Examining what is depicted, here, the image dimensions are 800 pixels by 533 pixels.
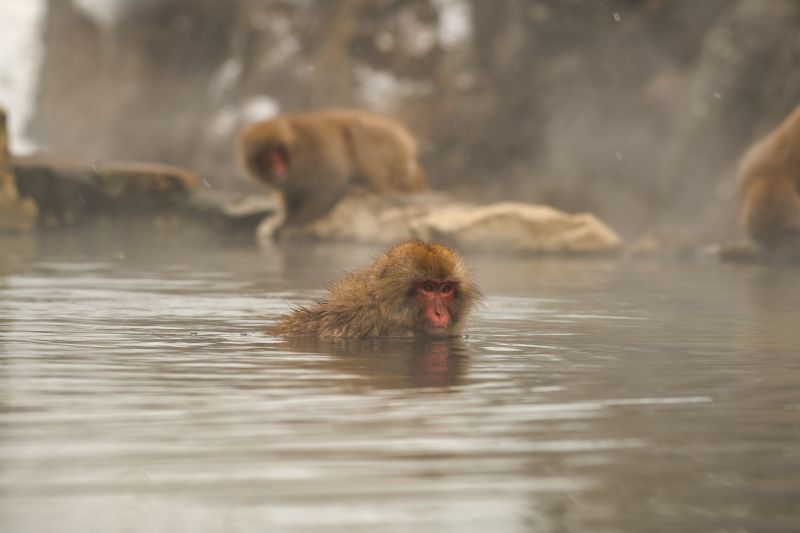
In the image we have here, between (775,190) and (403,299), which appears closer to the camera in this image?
(403,299)

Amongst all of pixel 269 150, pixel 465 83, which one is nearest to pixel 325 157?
pixel 269 150

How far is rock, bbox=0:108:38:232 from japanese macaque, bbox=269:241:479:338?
13.3m

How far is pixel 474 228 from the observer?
15.7 m

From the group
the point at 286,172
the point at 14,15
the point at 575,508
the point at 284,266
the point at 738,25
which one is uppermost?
the point at 14,15

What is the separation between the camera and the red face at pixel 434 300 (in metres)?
6.16

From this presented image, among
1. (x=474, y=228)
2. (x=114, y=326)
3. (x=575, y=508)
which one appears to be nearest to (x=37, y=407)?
(x=575, y=508)

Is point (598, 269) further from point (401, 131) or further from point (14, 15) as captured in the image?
point (14, 15)

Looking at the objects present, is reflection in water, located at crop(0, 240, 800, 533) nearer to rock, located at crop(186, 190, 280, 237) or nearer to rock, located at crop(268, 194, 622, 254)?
rock, located at crop(268, 194, 622, 254)

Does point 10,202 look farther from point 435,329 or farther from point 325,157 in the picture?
point 435,329

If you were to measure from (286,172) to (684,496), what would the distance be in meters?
14.8

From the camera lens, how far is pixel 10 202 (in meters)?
19.6

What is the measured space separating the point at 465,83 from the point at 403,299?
15.6m

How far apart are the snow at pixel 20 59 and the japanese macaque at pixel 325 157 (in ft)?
41.9

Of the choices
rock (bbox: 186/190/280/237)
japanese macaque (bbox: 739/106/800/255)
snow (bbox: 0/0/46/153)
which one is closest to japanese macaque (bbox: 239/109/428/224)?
rock (bbox: 186/190/280/237)
